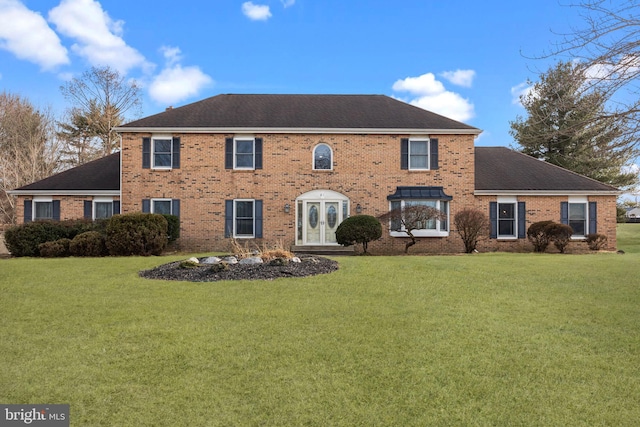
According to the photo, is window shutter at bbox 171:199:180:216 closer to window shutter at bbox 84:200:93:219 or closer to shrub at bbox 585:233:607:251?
window shutter at bbox 84:200:93:219

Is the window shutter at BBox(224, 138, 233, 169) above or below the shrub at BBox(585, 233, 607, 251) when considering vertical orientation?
above

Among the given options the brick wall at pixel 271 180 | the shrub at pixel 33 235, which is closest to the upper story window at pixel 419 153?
the brick wall at pixel 271 180

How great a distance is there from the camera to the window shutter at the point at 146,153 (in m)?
20.0

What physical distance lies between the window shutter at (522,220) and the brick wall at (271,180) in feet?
11.3

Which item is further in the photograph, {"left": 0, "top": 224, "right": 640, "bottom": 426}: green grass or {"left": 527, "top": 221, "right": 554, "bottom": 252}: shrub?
{"left": 527, "top": 221, "right": 554, "bottom": 252}: shrub

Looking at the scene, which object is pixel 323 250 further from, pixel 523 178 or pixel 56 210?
pixel 56 210

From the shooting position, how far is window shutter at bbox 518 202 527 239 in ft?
68.0

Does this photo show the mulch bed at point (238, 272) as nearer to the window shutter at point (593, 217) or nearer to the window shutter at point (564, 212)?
the window shutter at point (564, 212)

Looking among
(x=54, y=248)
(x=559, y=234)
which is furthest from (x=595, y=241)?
(x=54, y=248)

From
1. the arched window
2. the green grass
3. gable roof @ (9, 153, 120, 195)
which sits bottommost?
the green grass

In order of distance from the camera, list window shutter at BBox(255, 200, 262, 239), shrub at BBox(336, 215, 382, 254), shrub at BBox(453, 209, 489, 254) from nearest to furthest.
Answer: shrub at BBox(336, 215, 382, 254) → shrub at BBox(453, 209, 489, 254) → window shutter at BBox(255, 200, 262, 239)

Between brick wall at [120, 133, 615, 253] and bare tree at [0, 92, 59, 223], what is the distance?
17.6 metres

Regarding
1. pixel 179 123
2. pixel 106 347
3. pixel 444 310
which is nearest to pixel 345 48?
pixel 179 123

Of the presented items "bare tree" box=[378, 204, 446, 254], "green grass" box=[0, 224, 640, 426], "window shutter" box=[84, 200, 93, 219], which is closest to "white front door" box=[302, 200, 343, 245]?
"bare tree" box=[378, 204, 446, 254]
